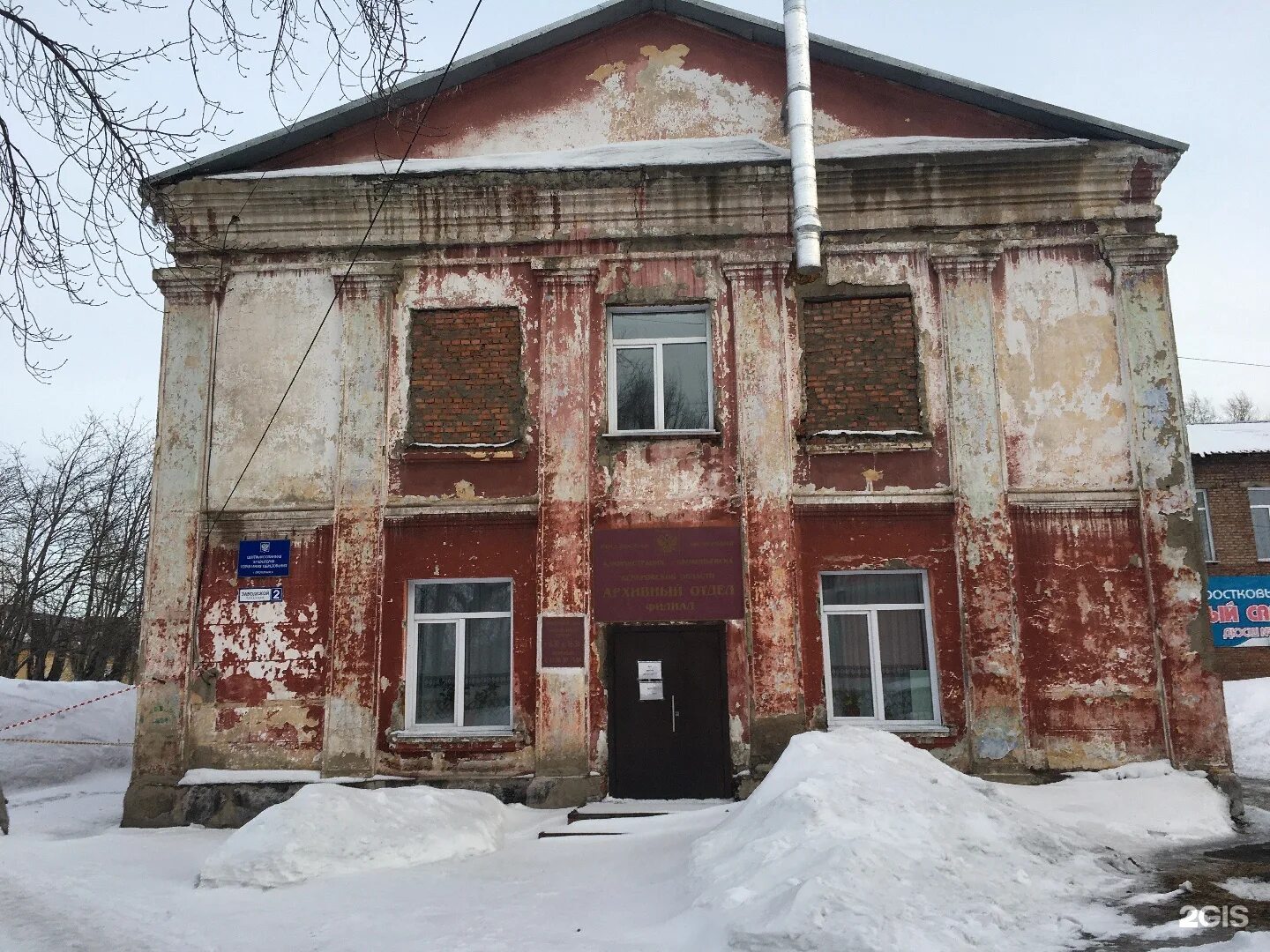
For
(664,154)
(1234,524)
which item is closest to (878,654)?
(664,154)

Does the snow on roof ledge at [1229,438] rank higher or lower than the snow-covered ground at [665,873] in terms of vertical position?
higher

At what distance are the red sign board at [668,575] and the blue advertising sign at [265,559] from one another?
3.03m

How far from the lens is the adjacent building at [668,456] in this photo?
28.5ft

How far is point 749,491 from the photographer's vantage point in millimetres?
8969

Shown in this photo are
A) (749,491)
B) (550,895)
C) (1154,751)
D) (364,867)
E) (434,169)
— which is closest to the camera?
(550,895)

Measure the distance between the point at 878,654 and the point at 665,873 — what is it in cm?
376

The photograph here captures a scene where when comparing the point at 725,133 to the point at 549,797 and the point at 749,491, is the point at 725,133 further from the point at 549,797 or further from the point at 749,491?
the point at 549,797

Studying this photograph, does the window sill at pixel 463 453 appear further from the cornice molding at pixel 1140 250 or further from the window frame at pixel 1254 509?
the window frame at pixel 1254 509

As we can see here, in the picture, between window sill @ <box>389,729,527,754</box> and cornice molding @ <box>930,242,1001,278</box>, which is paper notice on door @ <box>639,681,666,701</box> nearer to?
window sill @ <box>389,729,527,754</box>

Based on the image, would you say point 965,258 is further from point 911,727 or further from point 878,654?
point 911,727

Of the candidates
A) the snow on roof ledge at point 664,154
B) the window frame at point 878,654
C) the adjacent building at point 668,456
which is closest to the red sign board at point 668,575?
the adjacent building at point 668,456

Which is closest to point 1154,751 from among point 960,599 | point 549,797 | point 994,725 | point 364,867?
point 994,725

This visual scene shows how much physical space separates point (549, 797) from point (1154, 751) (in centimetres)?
548

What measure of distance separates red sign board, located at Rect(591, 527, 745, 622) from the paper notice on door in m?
0.60
